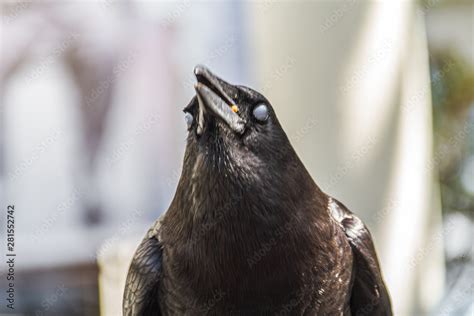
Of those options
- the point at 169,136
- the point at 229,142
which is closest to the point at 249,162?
the point at 229,142

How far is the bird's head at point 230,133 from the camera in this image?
2.73 ft

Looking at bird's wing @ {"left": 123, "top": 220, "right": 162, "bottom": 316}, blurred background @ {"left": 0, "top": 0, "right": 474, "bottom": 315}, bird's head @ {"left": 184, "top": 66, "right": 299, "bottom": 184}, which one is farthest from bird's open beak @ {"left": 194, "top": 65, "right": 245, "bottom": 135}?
blurred background @ {"left": 0, "top": 0, "right": 474, "bottom": 315}

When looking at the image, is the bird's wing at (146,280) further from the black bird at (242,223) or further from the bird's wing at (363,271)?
the bird's wing at (363,271)

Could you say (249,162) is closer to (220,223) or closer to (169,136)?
(220,223)

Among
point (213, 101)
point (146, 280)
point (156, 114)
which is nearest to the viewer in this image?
point (213, 101)

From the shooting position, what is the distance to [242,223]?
2.87 ft

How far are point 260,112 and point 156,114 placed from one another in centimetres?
72

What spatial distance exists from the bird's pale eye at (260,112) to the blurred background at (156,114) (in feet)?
1.87

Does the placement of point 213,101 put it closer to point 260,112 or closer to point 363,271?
point 260,112

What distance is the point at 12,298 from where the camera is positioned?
1.43 m

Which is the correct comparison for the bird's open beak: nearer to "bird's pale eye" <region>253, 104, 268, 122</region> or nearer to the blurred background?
"bird's pale eye" <region>253, 104, 268, 122</region>

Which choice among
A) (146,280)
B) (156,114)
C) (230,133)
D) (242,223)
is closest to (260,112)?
(230,133)

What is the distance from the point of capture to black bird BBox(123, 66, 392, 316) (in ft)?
2.83

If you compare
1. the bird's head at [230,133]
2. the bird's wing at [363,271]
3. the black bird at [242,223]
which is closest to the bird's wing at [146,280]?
the black bird at [242,223]
